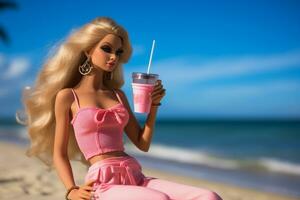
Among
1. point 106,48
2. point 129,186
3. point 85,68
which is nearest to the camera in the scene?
point 129,186

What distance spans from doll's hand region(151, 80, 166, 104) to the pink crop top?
0.26m

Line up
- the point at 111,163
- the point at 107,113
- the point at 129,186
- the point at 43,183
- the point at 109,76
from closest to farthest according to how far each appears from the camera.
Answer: the point at 129,186
the point at 111,163
the point at 107,113
the point at 109,76
the point at 43,183

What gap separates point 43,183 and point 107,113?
4.80m

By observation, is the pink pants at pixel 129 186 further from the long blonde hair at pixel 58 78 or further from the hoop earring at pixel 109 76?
the hoop earring at pixel 109 76

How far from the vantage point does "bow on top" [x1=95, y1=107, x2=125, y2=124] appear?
3.15 m

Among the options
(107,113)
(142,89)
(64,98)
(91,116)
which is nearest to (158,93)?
(142,89)

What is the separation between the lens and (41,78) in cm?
348

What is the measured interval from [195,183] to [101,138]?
6598 millimetres

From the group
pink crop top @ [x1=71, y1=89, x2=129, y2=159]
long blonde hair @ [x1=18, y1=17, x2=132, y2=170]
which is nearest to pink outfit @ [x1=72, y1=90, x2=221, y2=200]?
pink crop top @ [x1=71, y1=89, x2=129, y2=159]

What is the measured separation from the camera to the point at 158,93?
3.29m

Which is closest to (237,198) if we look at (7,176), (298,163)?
(7,176)

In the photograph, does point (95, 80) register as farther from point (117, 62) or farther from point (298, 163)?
point (298, 163)

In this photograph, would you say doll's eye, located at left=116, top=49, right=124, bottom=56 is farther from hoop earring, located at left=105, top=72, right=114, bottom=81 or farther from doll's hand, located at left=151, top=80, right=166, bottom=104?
doll's hand, located at left=151, top=80, right=166, bottom=104

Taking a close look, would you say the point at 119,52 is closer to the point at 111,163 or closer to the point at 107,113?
the point at 107,113
